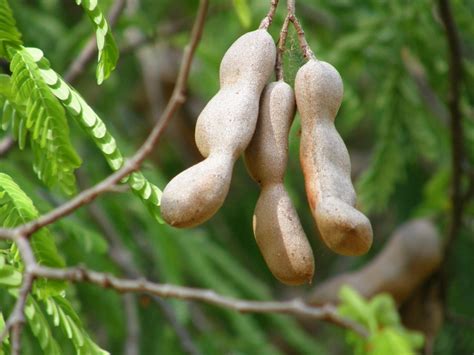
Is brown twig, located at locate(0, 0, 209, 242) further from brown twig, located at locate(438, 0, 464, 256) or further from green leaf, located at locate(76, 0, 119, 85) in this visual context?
brown twig, located at locate(438, 0, 464, 256)

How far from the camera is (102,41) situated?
4.96ft

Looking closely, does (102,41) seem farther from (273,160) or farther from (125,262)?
(125,262)

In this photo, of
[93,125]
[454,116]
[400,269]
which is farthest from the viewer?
[400,269]

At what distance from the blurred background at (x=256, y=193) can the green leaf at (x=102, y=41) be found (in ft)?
2.93

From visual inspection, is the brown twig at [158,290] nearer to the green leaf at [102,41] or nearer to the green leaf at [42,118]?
the green leaf at [42,118]

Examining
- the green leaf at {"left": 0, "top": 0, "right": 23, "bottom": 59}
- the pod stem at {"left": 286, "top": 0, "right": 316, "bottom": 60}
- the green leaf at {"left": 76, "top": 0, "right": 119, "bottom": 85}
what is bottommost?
the pod stem at {"left": 286, "top": 0, "right": 316, "bottom": 60}

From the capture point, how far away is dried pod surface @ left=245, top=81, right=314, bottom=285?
54.3 inches

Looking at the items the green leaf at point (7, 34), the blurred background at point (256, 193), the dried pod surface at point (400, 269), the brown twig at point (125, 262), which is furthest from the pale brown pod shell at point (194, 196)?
the dried pod surface at point (400, 269)

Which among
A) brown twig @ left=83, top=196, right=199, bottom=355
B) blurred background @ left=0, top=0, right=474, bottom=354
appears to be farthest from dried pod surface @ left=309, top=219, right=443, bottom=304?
brown twig @ left=83, top=196, right=199, bottom=355

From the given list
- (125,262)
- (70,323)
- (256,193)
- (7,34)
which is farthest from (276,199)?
(256,193)

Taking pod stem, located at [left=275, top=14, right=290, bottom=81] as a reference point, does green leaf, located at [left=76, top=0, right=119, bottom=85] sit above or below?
above

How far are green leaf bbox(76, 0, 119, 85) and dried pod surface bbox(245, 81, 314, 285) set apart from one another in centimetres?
24

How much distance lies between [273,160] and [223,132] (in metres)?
0.10

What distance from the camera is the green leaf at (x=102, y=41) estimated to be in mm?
1521
